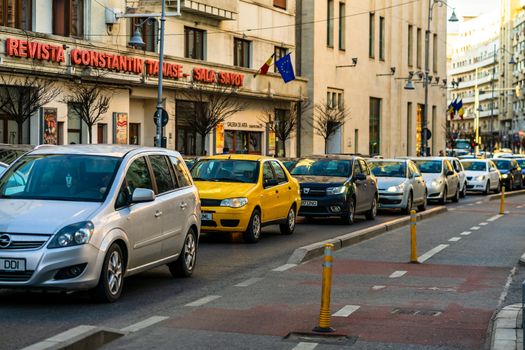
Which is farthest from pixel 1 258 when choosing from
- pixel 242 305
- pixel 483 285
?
pixel 483 285

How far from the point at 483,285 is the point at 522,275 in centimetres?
142

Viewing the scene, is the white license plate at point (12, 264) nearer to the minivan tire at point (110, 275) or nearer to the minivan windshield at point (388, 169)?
the minivan tire at point (110, 275)

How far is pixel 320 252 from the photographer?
54.2 feet

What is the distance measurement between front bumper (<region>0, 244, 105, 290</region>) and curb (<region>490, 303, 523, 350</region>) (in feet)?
13.0

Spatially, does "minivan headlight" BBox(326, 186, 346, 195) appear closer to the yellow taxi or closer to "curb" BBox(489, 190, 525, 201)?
the yellow taxi

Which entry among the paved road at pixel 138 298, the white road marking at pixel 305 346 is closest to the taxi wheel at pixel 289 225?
the paved road at pixel 138 298

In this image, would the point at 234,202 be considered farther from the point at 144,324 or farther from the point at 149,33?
the point at 149,33

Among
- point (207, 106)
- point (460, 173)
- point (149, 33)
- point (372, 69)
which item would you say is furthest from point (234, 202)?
point (372, 69)

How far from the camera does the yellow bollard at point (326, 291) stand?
902 centimetres

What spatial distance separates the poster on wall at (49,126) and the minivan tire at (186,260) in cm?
2326

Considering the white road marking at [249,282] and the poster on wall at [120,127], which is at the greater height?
the poster on wall at [120,127]

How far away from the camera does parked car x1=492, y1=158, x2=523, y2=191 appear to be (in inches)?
2098

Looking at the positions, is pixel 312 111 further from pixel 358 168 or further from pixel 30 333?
pixel 30 333

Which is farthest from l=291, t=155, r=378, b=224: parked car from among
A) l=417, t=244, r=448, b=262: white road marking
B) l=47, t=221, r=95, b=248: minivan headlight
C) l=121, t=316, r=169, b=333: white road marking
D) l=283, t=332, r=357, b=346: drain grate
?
l=283, t=332, r=357, b=346: drain grate
